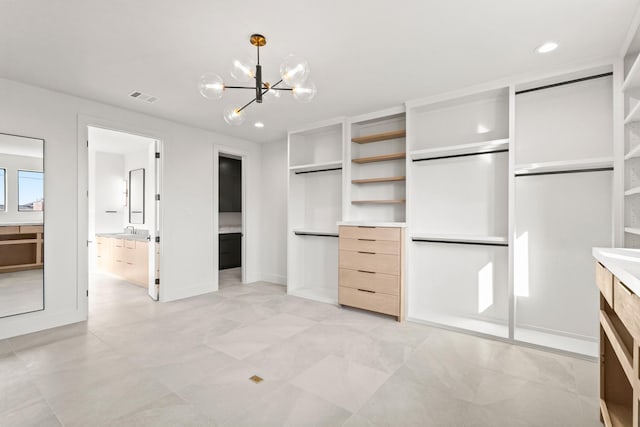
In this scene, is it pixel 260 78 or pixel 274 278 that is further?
pixel 274 278

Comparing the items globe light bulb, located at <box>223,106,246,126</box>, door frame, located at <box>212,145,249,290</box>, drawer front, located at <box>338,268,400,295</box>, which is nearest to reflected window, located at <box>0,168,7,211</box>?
door frame, located at <box>212,145,249,290</box>

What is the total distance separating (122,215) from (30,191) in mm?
3979

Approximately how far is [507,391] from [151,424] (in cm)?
236

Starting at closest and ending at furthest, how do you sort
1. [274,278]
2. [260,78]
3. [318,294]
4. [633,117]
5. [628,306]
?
[628,306] < [260,78] < [633,117] < [318,294] < [274,278]

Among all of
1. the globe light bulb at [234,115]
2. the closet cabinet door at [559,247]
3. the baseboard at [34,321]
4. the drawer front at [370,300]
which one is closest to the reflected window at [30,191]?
the baseboard at [34,321]

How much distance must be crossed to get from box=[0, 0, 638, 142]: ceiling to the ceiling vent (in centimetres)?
10

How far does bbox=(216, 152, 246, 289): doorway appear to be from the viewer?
651cm

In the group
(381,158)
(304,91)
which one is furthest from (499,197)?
(304,91)

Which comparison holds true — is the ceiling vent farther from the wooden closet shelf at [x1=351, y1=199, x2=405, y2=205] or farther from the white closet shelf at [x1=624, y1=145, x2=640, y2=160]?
the white closet shelf at [x1=624, y1=145, x2=640, y2=160]

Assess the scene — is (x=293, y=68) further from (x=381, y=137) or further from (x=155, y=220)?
(x=155, y=220)

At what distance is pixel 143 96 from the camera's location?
11.4 feet

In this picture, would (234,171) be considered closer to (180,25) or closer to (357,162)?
(357,162)

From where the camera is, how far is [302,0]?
6.29 ft

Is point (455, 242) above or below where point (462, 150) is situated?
below
